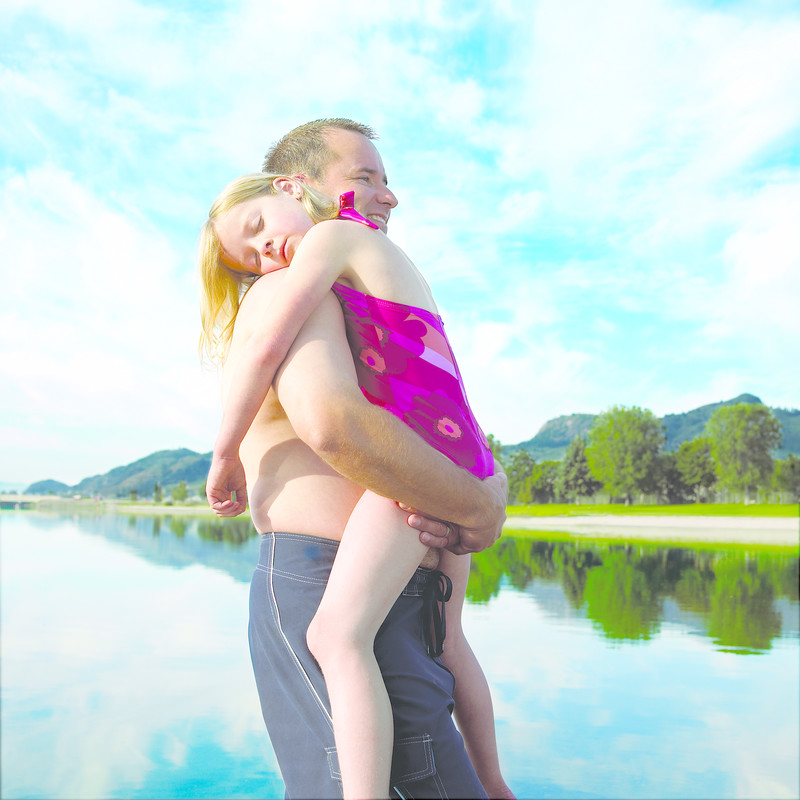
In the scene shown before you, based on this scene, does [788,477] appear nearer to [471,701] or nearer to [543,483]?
[543,483]

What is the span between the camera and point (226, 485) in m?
1.62

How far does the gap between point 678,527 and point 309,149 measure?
113 feet

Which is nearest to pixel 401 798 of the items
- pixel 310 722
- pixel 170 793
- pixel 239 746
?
pixel 310 722

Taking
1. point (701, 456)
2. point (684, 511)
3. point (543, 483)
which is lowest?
point (684, 511)

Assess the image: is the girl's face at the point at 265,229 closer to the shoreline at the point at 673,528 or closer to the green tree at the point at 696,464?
the shoreline at the point at 673,528

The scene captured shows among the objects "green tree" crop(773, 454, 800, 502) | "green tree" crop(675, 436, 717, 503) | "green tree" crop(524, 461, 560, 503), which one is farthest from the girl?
"green tree" crop(524, 461, 560, 503)

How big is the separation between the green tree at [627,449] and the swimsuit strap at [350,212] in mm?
54729

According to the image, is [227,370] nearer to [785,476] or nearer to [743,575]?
[743,575]

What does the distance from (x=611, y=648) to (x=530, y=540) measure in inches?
791

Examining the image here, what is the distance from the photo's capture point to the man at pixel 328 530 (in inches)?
50.8

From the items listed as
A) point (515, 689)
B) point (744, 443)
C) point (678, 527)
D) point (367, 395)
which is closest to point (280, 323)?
point (367, 395)

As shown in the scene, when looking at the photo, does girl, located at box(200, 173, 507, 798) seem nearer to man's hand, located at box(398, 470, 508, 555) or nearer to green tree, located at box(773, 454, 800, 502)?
man's hand, located at box(398, 470, 508, 555)

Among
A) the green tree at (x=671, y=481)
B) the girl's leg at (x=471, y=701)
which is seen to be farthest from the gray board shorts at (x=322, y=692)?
the green tree at (x=671, y=481)

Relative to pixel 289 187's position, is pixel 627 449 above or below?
above
